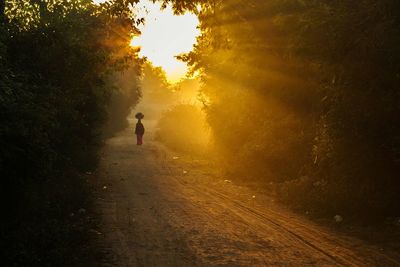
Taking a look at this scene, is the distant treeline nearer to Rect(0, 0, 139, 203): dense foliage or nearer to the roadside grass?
Rect(0, 0, 139, 203): dense foliage

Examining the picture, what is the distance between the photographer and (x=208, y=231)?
9500 millimetres

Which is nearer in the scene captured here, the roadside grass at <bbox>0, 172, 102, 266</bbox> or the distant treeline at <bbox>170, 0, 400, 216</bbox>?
the roadside grass at <bbox>0, 172, 102, 266</bbox>

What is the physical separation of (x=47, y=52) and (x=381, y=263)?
10223 mm

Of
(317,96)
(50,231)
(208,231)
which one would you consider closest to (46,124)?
(50,231)

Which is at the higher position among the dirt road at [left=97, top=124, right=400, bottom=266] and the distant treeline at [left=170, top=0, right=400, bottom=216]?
the distant treeline at [left=170, top=0, right=400, bottom=216]

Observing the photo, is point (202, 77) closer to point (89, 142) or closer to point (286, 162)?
point (89, 142)

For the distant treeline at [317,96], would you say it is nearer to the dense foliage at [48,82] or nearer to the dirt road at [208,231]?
the dirt road at [208,231]

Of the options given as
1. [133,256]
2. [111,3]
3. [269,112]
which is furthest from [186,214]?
[269,112]

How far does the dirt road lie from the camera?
777 centimetres

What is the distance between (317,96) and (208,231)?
311 inches

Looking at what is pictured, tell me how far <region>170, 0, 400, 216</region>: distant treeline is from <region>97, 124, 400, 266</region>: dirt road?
1.79m

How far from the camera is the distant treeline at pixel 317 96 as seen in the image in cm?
1038

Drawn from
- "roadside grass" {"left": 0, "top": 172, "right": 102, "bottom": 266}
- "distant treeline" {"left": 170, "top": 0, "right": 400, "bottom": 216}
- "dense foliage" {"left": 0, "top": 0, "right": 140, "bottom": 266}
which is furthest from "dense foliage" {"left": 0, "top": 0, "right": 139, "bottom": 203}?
"distant treeline" {"left": 170, "top": 0, "right": 400, "bottom": 216}

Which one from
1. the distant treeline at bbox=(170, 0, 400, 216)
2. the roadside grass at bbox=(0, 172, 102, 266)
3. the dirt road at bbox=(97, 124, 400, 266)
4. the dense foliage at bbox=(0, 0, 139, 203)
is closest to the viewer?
the roadside grass at bbox=(0, 172, 102, 266)
